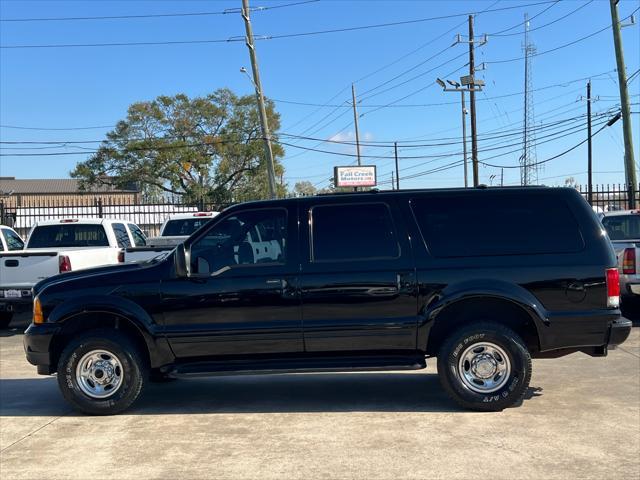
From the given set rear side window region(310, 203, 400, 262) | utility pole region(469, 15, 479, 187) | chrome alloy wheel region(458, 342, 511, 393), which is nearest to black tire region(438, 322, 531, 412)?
chrome alloy wheel region(458, 342, 511, 393)

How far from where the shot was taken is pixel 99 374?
6207 millimetres

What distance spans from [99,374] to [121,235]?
733cm

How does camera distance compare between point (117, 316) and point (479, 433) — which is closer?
point (479, 433)

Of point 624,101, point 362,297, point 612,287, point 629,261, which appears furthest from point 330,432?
point 624,101

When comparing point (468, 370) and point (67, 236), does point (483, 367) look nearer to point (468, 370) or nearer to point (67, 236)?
point (468, 370)

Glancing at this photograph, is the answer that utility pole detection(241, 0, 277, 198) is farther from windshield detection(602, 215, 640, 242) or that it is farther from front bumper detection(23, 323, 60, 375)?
front bumper detection(23, 323, 60, 375)

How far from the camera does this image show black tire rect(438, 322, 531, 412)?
233 inches

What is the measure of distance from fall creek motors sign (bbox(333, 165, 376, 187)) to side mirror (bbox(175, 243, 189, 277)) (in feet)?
104

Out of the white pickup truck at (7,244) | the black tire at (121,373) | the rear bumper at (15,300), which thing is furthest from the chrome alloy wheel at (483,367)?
the white pickup truck at (7,244)

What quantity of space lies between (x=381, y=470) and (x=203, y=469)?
4.19ft

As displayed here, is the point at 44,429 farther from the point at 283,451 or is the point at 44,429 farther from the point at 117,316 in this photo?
the point at 283,451

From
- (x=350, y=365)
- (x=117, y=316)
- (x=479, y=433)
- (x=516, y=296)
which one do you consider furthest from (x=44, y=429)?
(x=516, y=296)

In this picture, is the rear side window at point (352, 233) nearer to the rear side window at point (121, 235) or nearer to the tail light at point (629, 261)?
the tail light at point (629, 261)

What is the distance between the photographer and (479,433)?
211 inches
